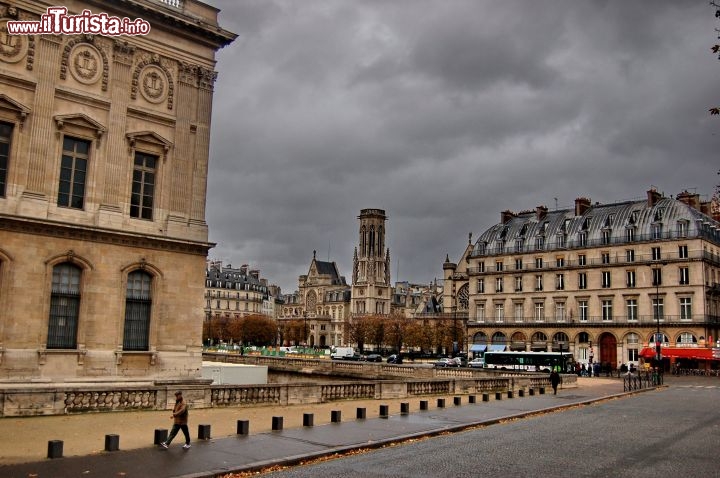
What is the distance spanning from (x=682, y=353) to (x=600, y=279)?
1504cm

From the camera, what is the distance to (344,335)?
562ft

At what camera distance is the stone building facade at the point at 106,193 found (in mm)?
26266

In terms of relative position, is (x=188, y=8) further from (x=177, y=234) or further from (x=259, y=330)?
(x=259, y=330)

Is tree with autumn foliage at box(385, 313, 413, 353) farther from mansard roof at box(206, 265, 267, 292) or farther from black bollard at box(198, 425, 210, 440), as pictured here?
black bollard at box(198, 425, 210, 440)

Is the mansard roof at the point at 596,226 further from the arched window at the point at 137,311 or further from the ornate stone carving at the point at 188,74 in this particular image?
the arched window at the point at 137,311

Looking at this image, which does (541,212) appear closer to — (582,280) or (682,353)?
(582,280)

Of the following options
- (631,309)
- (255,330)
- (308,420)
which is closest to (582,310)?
(631,309)

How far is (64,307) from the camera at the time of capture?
27.1 metres

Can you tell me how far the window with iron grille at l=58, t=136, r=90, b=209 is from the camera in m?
27.8

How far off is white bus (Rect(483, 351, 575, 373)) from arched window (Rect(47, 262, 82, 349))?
46.2 m

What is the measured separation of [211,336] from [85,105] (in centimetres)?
11669

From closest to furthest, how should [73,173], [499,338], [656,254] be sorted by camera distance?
1. [73,173]
2. [656,254]
3. [499,338]

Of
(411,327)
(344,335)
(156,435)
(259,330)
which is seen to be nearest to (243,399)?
(156,435)

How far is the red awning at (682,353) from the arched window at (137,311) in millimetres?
55727
